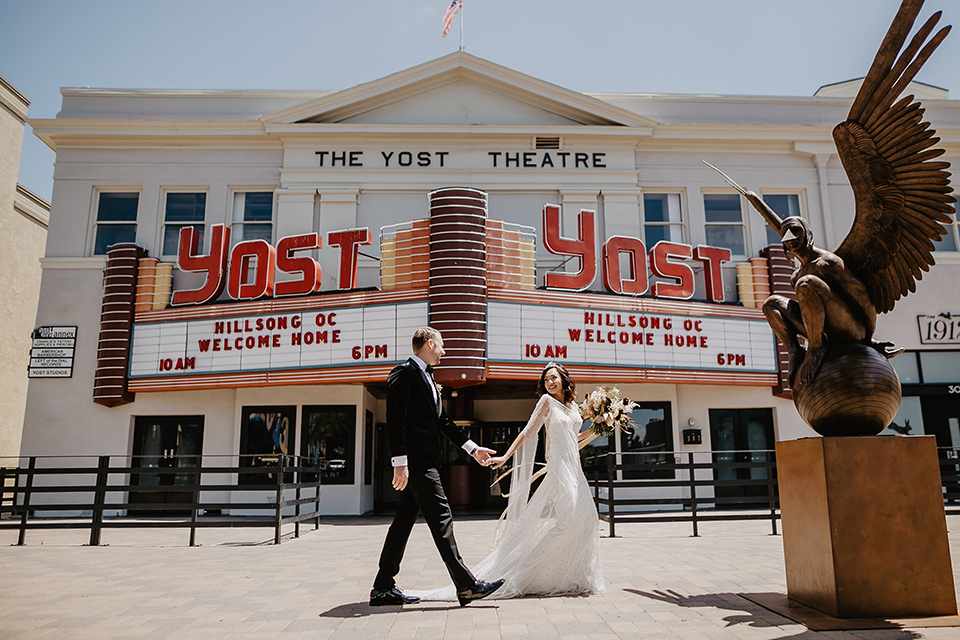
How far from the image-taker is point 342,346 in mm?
13547

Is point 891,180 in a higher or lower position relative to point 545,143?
lower

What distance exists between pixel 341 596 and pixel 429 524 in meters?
1.29

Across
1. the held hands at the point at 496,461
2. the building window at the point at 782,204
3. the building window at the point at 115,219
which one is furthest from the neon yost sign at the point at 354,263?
the held hands at the point at 496,461

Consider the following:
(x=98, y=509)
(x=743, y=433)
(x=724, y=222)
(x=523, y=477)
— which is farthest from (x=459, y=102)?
(x=523, y=477)

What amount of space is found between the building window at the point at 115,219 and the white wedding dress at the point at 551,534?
14571 mm

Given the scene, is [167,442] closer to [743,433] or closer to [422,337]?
[422,337]

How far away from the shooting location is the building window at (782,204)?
17734 millimetres

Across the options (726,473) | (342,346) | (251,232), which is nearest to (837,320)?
(342,346)

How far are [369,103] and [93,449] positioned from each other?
10.7 metres

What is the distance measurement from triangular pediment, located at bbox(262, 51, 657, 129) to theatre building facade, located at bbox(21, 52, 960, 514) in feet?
0.19

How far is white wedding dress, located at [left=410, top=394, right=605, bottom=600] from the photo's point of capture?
5656 millimetres

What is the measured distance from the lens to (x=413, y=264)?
13430 mm

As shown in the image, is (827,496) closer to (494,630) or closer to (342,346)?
(494,630)

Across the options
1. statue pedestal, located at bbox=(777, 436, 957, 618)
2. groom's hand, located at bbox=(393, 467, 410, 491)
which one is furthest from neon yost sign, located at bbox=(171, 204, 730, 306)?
statue pedestal, located at bbox=(777, 436, 957, 618)
